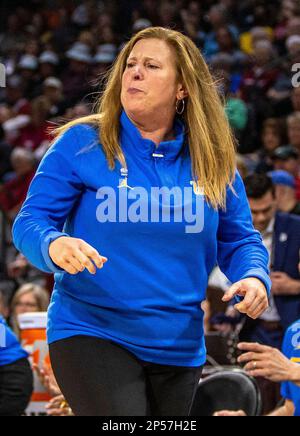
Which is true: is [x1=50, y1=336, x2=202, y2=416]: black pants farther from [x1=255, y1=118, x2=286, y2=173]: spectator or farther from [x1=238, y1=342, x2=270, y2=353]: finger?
[x1=255, y1=118, x2=286, y2=173]: spectator

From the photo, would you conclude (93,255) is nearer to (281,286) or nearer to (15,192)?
(281,286)

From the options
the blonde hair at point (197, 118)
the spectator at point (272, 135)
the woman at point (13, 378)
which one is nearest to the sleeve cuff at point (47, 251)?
the blonde hair at point (197, 118)

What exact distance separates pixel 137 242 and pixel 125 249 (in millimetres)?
35

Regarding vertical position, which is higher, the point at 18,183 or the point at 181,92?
the point at 181,92

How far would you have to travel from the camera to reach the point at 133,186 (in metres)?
2.33

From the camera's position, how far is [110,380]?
2.15 m

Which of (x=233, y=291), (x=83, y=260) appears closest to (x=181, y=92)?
(x=233, y=291)

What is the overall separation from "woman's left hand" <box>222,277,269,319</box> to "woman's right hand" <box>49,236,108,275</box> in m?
0.35

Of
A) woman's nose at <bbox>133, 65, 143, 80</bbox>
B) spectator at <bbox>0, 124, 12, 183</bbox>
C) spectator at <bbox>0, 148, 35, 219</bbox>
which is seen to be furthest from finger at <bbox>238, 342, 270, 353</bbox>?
spectator at <bbox>0, 124, 12, 183</bbox>

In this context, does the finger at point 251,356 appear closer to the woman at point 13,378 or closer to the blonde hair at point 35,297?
the woman at point 13,378

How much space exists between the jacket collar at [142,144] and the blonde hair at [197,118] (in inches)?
1.0

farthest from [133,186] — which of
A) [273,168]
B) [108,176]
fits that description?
[273,168]
